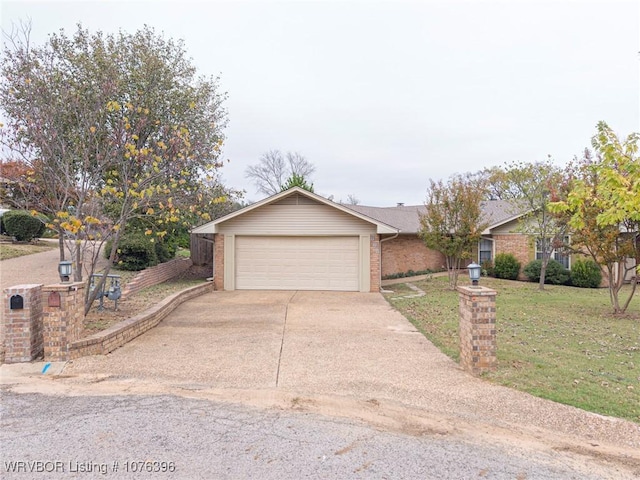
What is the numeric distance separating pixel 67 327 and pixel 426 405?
4.88m

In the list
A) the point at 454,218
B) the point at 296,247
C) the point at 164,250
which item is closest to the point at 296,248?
the point at 296,247

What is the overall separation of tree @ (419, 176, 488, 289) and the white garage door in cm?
314

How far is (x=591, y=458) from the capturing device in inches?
134

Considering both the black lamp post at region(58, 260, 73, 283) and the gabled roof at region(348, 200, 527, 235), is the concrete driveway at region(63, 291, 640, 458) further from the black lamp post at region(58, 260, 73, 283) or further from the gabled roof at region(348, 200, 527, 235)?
the gabled roof at region(348, 200, 527, 235)

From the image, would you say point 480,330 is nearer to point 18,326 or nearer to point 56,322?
point 56,322

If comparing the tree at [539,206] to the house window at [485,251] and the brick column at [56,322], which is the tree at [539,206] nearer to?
the house window at [485,251]

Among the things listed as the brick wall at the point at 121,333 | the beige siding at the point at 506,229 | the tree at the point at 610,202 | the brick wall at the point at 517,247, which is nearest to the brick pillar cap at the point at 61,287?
the brick wall at the point at 121,333

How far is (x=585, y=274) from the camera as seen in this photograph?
17.7m

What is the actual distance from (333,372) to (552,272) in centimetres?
1588

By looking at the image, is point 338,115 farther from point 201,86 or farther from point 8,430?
point 8,430

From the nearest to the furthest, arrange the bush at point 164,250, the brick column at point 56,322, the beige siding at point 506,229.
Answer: the brick column at point 56,322, the bush at point 164,250, the beige siding at point 506,229

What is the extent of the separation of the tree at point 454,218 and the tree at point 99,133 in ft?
27.0

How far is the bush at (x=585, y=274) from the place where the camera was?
697 inches

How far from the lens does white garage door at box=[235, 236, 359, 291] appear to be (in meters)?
14.7
